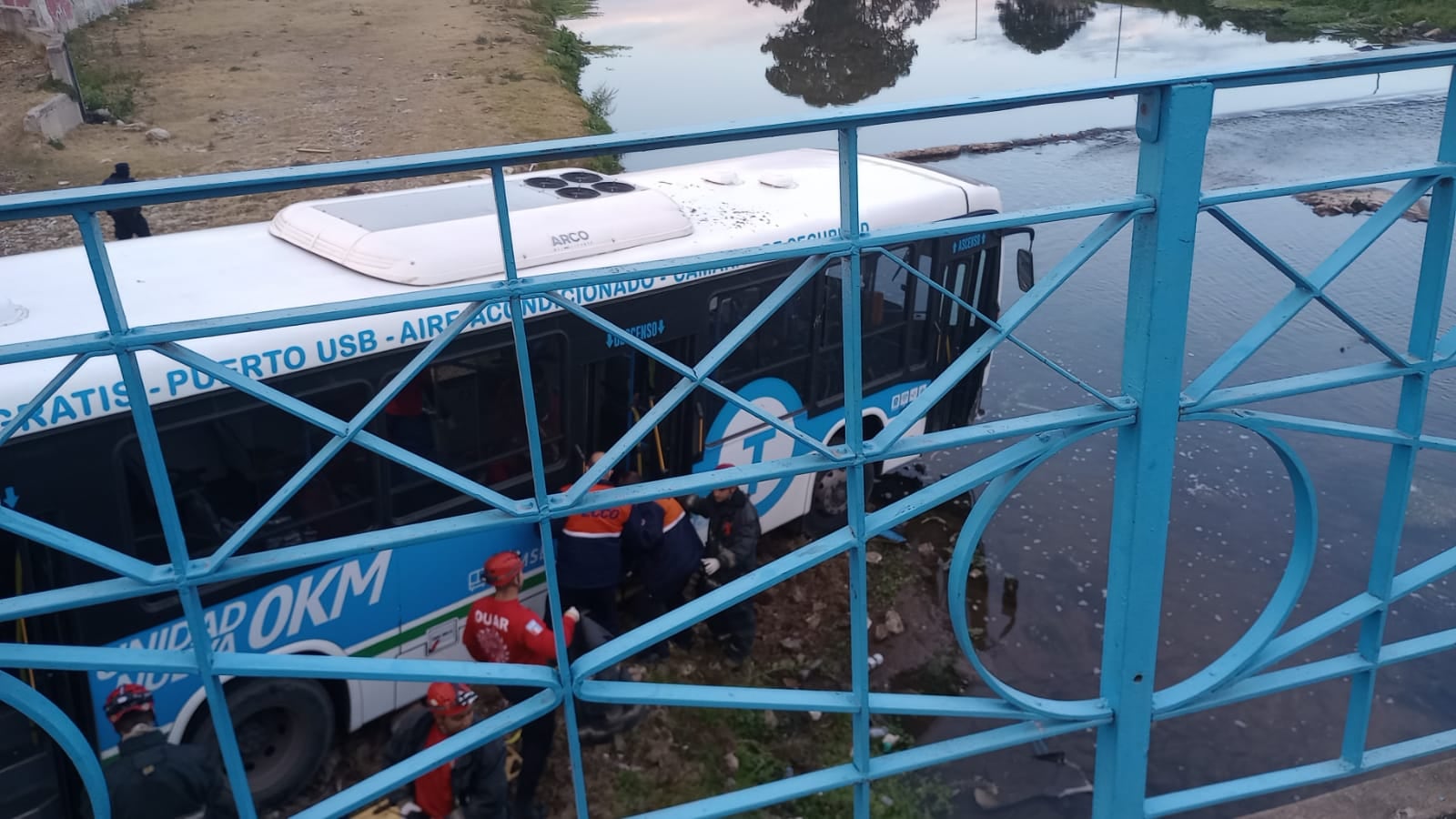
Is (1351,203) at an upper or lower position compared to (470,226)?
lower

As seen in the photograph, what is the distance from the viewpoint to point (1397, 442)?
2.97 meters

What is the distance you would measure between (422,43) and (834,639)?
25.3 meters

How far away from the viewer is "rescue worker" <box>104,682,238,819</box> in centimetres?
339

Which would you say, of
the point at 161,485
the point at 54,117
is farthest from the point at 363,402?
the point at 54,117

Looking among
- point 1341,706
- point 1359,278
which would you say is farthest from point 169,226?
point 1359,278

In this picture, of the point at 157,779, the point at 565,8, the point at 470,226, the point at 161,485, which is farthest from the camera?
the point at 565,8

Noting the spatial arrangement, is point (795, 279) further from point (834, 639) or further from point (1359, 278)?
point (1359, 278)

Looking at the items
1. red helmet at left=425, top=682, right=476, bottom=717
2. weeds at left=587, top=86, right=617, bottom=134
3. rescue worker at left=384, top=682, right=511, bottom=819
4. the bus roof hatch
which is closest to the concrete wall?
weeds at left=587, top=86, right=617, bottom=134

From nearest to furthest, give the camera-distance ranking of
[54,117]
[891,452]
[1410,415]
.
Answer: [891,452], [1410,415], [54,117]

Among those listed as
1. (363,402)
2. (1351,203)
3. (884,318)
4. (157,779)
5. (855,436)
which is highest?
(855,436)

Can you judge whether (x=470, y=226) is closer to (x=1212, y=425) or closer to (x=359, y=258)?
(x=359, y=258)

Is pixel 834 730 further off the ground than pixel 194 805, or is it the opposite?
pixel 194 805

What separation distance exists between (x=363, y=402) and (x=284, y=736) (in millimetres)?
1627

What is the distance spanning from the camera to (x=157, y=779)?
3.40 m
